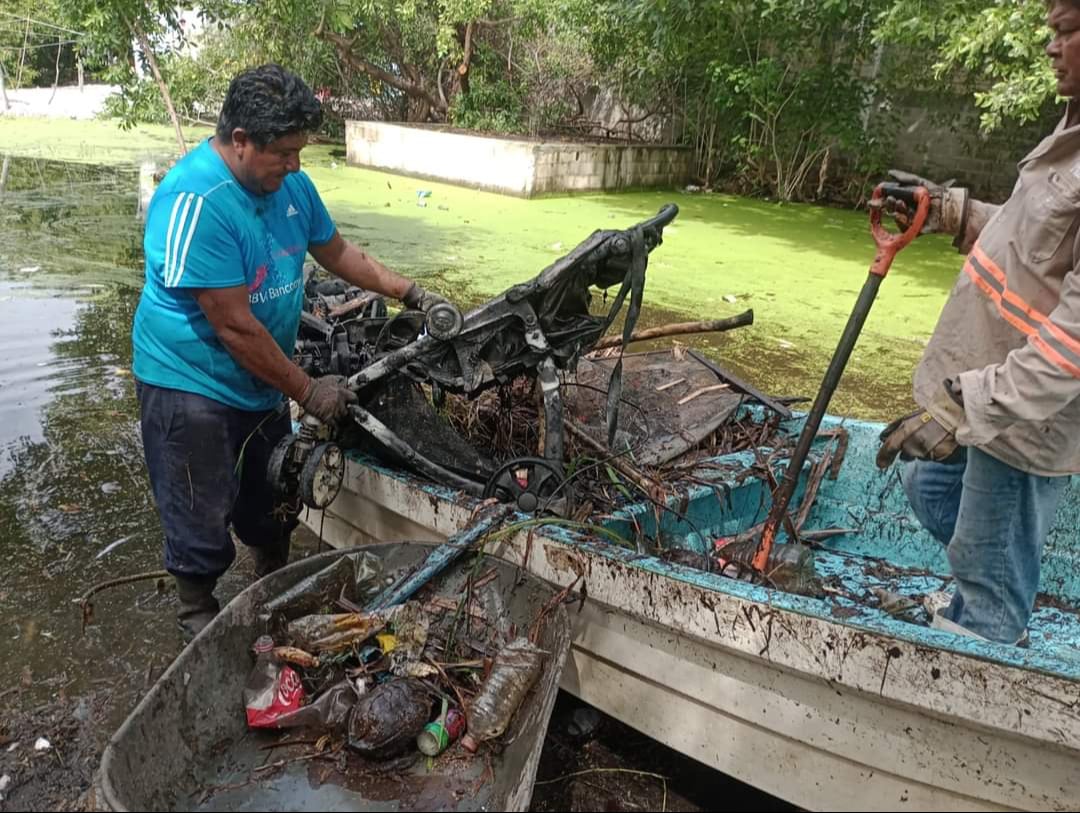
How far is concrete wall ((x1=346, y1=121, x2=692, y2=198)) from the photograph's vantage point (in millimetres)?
11594

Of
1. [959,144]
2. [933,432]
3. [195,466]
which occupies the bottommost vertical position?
[195,466]

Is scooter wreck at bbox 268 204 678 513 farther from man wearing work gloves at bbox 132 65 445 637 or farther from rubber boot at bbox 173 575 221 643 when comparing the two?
rubber boot at bbox 173 575 221 643

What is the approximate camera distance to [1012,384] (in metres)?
1.71

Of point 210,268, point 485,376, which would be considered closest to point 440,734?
point 485,376

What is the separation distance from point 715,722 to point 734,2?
10074 mm

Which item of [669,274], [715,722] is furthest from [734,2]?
[715,722]

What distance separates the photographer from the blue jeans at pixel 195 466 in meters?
2.29

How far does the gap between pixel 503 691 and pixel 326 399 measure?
101 cm

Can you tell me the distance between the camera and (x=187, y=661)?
1.91 m

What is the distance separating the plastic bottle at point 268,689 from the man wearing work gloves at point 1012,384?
163 cm

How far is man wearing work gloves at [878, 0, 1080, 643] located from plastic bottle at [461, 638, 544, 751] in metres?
1.07

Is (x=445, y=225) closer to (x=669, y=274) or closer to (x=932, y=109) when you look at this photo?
(x=669, y=274)

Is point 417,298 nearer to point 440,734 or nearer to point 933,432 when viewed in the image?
point 440,734

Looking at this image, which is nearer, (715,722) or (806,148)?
(715,722)
